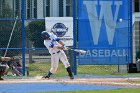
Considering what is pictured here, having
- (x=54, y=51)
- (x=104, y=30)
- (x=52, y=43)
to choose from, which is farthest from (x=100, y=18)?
(x=52, y=43)

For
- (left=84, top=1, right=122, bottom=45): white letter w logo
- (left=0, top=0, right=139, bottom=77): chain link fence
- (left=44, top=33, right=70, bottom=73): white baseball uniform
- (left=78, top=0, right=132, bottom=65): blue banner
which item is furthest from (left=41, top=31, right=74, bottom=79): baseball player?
(left=84, top=1, right=122, bottom=45): white letter w logo

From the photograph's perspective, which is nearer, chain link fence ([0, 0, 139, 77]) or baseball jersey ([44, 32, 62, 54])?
baseball jersey ([44, 32, 62, 54])

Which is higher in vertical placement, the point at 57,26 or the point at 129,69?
→ the point at 57,26

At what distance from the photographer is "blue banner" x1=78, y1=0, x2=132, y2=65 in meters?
22.7

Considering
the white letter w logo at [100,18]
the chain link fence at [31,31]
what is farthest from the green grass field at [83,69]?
the white letter w logo at [100,18]

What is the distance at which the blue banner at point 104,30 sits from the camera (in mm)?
22719

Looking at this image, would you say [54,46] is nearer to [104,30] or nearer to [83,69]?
[104,30]

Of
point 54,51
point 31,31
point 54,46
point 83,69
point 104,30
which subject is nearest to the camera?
point 54,46

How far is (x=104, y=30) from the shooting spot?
74.7ft

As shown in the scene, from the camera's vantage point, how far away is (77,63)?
22.8 m

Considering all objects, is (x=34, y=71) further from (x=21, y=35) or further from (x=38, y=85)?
(x=38, y=85)

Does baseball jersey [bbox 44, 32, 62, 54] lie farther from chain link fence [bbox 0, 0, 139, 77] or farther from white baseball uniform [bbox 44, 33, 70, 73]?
chain link fence [bbox 0, 0, 139, 77]

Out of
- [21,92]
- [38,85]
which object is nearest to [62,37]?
[38,85]

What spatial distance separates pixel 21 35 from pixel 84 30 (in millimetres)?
2797
